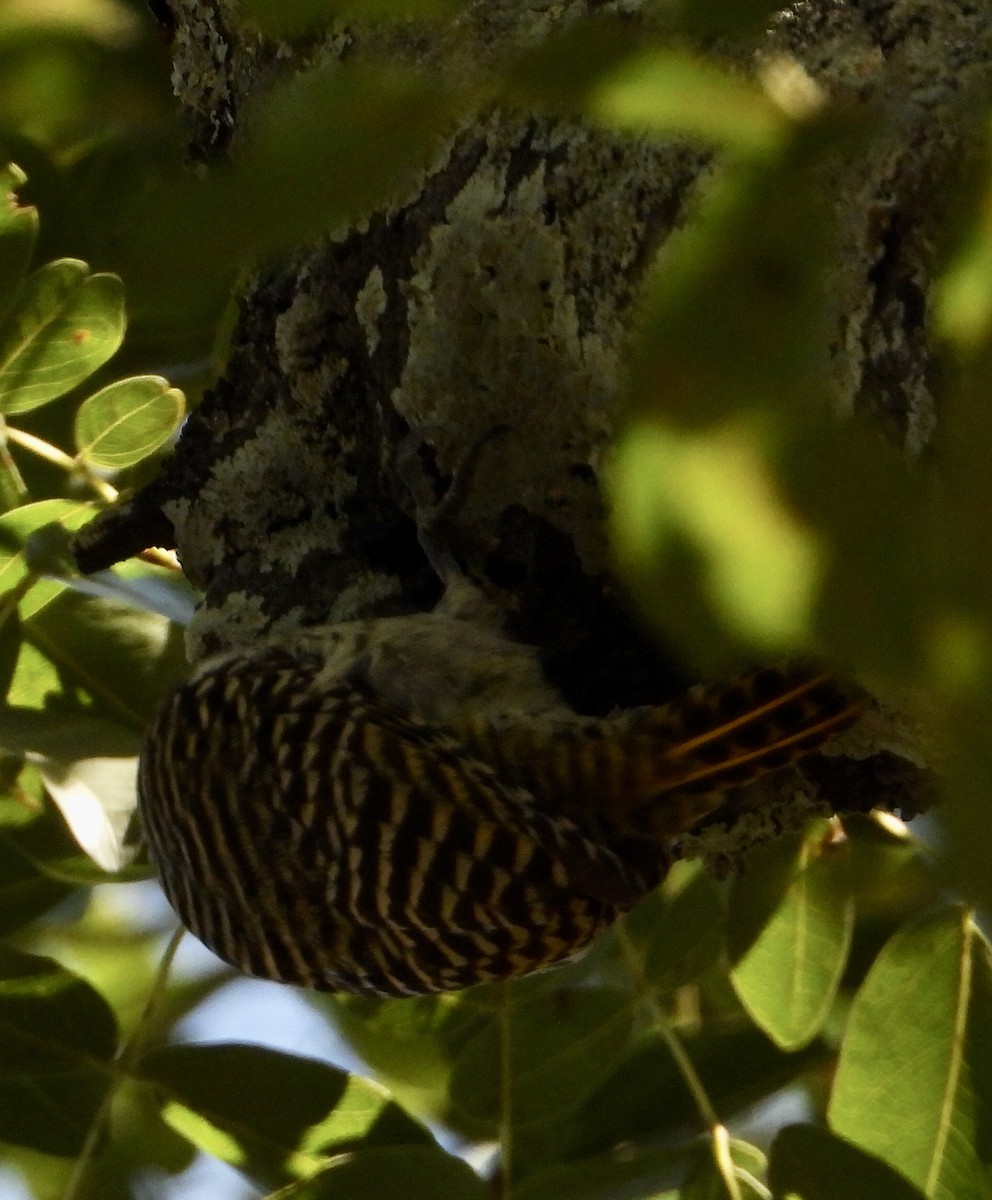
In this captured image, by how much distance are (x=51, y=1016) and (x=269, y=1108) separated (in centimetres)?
28

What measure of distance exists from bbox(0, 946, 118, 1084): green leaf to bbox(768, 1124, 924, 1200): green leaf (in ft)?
2.63

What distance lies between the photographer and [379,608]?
207 centimetres

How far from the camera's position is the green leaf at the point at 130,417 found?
1963 millimetres

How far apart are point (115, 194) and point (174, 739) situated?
0.70 m

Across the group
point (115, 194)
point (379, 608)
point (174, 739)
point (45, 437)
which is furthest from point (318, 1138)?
point (115, 194)

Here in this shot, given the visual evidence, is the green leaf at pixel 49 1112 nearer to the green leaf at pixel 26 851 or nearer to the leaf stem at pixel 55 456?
the green leaf at pixel 26 851

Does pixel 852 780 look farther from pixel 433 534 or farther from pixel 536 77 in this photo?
pixel 536 77

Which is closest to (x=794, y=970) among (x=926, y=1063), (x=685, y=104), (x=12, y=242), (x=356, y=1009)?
(x=926, y=1063)

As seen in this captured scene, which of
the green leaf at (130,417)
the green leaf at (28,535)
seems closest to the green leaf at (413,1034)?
the green leaf at (28,535)

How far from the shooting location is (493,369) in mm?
1724

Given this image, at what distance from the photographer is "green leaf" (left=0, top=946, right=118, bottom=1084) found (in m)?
1.94

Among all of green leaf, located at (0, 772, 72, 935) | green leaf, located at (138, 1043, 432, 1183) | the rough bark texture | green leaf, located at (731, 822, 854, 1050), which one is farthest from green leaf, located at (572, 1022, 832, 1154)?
green leaf, located at (0, 772, 72, 935)

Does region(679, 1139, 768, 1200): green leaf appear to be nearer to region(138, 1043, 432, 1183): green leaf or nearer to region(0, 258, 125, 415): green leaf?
region(138, 1043, 432, 1183): green leaf

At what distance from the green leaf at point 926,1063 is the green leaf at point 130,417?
1.03 m
